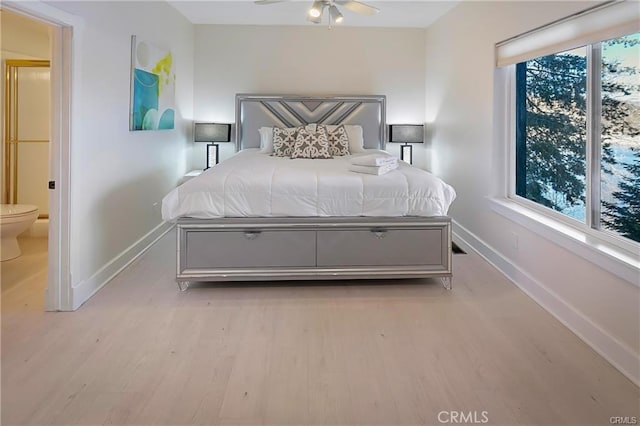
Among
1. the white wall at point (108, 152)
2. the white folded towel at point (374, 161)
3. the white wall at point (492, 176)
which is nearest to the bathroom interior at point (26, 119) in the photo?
the white wall at point (108, 152)

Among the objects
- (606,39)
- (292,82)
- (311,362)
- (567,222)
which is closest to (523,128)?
(567,222)

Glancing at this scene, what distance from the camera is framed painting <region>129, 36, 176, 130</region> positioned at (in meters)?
3.87

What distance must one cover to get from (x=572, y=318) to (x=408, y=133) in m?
3.66

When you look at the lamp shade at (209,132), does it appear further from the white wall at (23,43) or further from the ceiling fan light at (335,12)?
the ceiling fan light at (335,12)

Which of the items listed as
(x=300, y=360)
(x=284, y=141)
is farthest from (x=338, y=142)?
(x=300, y=360)

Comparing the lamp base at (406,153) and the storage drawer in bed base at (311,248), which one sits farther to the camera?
the lamp base at (406,153)

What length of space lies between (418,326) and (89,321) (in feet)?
6.61

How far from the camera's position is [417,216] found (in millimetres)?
3334

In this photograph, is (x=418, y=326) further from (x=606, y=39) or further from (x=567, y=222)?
(x=606, y=39)

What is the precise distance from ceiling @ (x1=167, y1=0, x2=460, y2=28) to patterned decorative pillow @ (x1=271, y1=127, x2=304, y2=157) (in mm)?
1347

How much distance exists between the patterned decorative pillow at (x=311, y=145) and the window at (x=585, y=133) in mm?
2029

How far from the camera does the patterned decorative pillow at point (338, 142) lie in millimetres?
5211

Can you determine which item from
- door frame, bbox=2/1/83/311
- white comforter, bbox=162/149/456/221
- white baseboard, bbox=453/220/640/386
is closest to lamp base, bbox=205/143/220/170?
white comforter, bbox=162/149/456/221

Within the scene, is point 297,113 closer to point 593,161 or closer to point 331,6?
point 331,6
